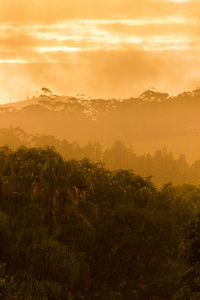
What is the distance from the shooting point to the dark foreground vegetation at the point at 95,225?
22.5 m

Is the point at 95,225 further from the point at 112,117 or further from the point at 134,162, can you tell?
the point at 112,117

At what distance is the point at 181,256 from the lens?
1911cm

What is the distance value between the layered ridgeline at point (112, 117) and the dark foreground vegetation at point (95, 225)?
126275 mm

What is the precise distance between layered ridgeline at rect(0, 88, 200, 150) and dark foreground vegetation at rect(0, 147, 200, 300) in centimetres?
12627

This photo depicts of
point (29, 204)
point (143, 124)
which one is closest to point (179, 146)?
point (143, 124)

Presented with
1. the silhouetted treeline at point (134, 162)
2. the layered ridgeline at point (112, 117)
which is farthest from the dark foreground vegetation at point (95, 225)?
the layered ridgeline at point (112, 117)

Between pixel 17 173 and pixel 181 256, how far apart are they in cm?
1198

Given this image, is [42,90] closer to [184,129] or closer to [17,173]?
[184,129]

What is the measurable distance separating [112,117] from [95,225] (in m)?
137

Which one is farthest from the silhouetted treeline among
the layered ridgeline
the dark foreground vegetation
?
the dark foreground vegetation

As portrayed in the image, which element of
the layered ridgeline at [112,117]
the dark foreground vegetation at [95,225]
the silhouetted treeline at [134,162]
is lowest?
the dark foreground vegetation at [95,225]

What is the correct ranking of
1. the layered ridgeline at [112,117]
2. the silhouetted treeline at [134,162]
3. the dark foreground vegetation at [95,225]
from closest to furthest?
the dark foreground vegetation at [95,225], the silhouetted treeline at [134,162], the layered ridgeline at [112,117]

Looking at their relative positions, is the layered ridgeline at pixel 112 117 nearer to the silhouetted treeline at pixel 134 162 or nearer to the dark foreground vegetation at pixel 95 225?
the silhouetted treeline at pixel 134 162

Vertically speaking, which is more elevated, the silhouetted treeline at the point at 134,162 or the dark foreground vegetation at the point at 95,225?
the silhouetted treeline at the point at 134,162
